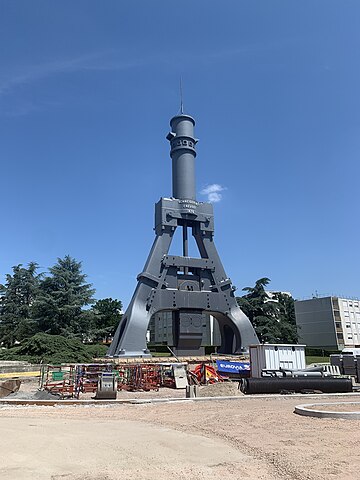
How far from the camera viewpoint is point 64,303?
46.2 meters

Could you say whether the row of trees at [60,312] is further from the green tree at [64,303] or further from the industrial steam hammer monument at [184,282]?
the industrial steam hammer monument at [184,282]

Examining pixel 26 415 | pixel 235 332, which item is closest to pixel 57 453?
pixel 26 415

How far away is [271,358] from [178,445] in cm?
1491

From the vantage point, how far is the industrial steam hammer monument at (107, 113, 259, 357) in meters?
31.9

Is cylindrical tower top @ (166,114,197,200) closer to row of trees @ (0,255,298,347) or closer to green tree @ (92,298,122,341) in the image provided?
row of trees @ (0,255,298,347)

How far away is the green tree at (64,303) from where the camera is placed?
45.1 meters

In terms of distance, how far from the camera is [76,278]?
48.8 metres

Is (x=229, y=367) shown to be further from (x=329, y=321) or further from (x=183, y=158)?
(x=329, y=321)

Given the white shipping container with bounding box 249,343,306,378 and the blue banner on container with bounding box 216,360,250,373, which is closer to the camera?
the white shipping container with bounding box 249,343,306,378

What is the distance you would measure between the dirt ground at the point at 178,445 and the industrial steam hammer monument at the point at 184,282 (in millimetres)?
17968

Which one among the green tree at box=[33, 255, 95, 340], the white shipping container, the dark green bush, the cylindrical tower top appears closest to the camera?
the white shipping container

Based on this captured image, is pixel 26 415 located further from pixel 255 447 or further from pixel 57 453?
pixel 255 447

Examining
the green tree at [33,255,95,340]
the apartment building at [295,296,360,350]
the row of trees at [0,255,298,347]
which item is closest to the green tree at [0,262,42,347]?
the row of trees at [0,255,298,347]

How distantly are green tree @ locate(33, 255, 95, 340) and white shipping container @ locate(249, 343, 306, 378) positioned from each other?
2555 centimetres
